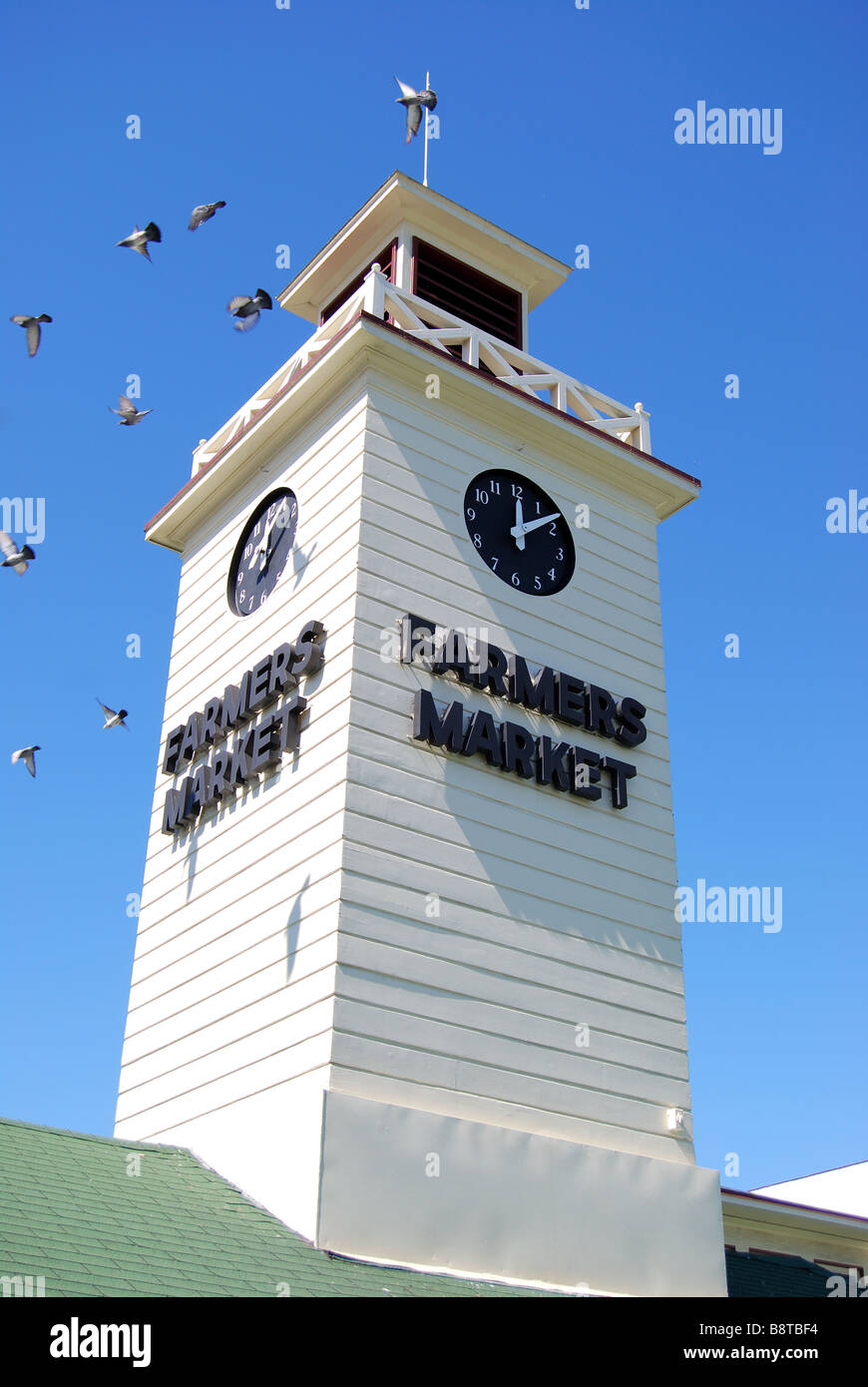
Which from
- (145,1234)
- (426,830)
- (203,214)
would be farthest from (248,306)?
(145,1234)

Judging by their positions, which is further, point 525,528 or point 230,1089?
point 525,528

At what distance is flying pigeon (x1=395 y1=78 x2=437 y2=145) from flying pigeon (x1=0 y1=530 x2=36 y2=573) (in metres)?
6.31

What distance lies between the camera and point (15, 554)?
15602 mm

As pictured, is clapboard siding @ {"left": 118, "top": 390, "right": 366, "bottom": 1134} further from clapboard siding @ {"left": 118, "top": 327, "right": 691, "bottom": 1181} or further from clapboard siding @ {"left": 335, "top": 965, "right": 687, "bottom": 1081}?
clapboard siding @ {"left": 335, "top": 965, "right": 687, "bottom": 1081}

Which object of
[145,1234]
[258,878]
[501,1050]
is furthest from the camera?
[258,878]

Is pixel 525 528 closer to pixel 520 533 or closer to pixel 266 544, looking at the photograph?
pixel 520 533

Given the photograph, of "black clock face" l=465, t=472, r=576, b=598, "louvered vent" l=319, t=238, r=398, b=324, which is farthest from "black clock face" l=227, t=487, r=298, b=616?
"louvered vent" l=319, t=238, r=398, b=324

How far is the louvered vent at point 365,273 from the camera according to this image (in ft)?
59.3

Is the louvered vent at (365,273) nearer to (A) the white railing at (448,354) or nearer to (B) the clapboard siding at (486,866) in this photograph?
(A) the white railing at (448,354)

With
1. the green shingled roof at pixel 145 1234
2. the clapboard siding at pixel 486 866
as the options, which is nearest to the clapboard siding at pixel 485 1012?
the clapboard siding at pixel 486 866

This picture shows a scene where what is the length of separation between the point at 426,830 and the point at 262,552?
14.1 ft

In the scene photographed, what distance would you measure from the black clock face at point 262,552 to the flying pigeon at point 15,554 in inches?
88.7

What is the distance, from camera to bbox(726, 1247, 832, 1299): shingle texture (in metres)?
15.6
